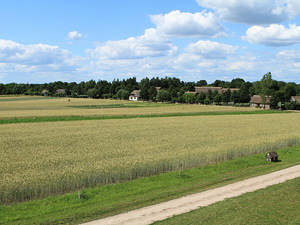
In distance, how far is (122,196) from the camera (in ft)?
62.1

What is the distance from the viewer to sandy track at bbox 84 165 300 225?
14.9 m

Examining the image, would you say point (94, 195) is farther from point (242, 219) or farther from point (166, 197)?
point (242, 219)

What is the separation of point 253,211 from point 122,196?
7167 millimetres

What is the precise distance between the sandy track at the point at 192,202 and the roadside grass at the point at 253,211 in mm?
705

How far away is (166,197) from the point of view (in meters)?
18.4

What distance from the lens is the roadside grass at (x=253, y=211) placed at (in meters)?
14.3

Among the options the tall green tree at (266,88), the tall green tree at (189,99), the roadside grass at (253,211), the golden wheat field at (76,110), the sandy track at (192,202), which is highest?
the tall green tree at (266,88)

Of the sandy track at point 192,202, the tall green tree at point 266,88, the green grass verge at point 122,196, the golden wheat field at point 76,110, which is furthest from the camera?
the tall green tree at point 266,88

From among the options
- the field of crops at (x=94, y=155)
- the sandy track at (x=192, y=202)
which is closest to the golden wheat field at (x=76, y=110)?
the field of crops at (x=94, y=155)

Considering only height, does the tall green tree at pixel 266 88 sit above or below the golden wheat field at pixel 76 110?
above

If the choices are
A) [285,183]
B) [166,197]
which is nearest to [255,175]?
[285,183]

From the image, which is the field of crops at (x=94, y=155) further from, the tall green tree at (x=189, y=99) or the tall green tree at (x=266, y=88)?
the tall green tree at (x=189, y=99)

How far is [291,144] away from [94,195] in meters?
28.3

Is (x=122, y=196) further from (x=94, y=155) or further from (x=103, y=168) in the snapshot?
(x=94, y=155)
